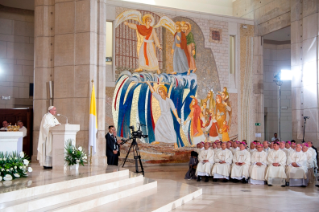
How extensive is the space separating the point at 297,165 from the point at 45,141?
6.94 metres

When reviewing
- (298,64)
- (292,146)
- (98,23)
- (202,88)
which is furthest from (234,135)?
(98,23)

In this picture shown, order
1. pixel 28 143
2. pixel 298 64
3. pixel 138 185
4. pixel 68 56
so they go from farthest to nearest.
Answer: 1. pixel 298 64
2. pixel 28 143
3. pixel 68 56
4. pixel 138 185

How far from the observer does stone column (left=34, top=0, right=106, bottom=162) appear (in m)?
11.8

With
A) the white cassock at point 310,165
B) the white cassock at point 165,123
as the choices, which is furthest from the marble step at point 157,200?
the white cassock at point 165,123

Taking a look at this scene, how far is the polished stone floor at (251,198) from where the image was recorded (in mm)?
7105

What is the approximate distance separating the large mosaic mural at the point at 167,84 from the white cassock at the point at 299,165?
5.33 metres

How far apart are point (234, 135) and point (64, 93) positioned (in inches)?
321

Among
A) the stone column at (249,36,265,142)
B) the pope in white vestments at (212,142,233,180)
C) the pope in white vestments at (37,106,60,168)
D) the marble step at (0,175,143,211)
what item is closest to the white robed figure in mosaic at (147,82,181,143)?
the pope in white vestments at (212,142,233,180)

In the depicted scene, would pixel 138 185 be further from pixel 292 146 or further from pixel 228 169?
pixel 292 146

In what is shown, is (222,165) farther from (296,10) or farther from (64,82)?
(296,10)

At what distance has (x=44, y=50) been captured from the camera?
1234 centimetres

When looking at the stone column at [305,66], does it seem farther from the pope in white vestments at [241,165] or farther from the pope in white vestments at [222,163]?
the pope in white vestments at [222,163]

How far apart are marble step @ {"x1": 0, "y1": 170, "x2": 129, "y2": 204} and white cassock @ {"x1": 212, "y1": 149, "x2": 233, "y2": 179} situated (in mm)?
4125

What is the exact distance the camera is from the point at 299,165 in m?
10.5
